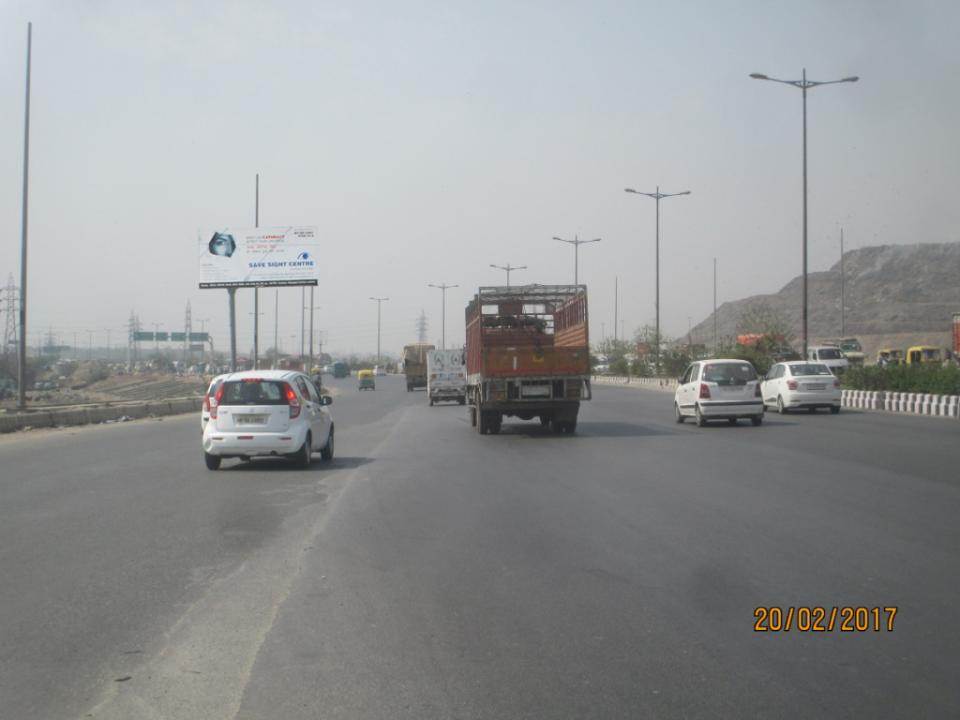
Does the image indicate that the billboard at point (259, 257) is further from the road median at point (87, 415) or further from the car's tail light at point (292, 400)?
the car's tail light at point (292, 400)

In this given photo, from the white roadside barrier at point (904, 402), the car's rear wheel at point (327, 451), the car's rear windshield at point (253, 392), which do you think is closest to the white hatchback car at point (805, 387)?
the white roadside barrier at point (904, 402)

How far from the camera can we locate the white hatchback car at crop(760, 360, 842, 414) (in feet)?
97.1

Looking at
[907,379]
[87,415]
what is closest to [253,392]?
[87,415]

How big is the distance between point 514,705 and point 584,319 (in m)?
19.1

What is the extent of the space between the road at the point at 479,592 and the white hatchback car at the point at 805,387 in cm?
1522

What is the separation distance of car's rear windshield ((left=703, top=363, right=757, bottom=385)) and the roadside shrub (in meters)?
9.72

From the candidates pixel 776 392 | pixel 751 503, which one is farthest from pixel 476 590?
pixel 776 392

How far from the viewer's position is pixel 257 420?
619 inches

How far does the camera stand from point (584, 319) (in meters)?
23.5

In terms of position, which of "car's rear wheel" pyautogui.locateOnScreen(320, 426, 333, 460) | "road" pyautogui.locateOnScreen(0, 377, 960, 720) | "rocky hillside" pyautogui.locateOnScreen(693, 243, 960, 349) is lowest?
"road" pyautogui.locateOnScreen(0, 377, 960, 720)

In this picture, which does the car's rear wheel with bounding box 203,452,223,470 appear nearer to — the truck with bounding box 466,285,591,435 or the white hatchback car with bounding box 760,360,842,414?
the truck with bounding box 466,285,591,435

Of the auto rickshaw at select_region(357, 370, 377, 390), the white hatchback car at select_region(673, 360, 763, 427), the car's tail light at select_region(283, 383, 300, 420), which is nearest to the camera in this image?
the car's tail light at select_region(283, 383, 300, 420)

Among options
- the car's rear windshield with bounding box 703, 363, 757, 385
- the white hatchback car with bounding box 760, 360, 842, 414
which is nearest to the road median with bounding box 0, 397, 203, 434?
the car's rear windshield with bounding box 703, 363, 757, 385

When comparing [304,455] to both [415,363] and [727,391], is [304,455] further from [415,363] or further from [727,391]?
[415,363]
